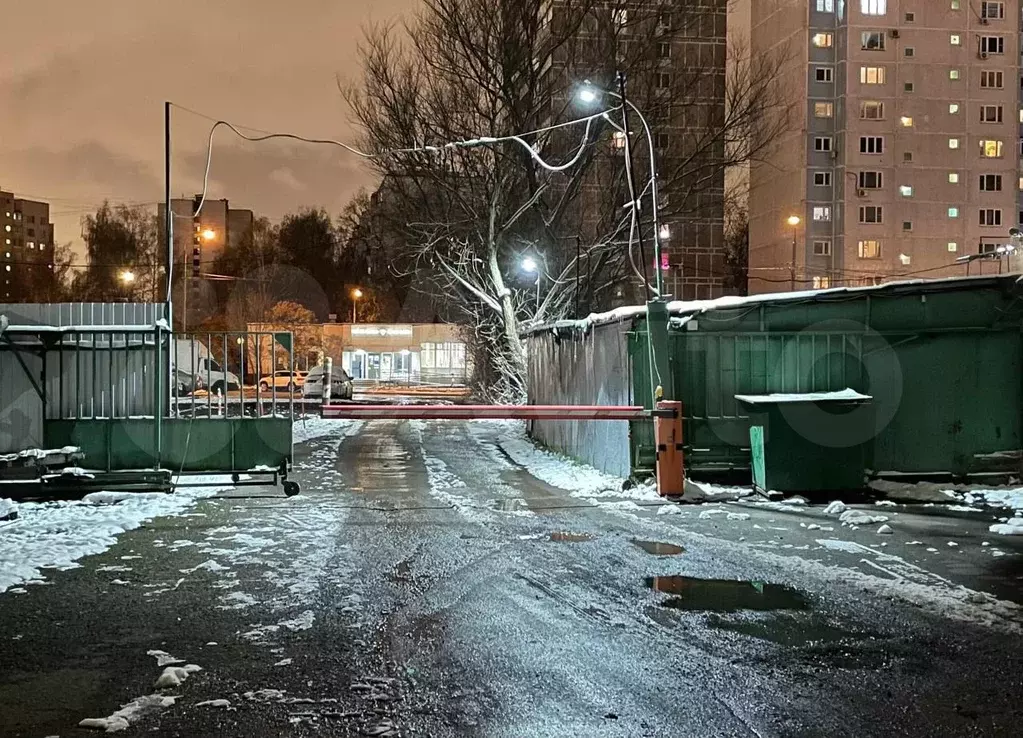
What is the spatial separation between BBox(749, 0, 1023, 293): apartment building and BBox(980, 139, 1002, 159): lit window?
2.6 inches

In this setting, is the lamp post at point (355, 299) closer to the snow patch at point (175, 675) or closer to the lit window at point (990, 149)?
the lit window at point (990, 149)

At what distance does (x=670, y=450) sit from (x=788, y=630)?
224 inches

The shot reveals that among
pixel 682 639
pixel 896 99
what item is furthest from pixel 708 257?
pixel 682 639

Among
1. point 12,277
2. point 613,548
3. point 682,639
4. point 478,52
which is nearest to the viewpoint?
point 682,639

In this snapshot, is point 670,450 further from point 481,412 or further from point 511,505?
point 481,412

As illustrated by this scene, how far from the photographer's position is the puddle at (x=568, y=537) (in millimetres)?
9023

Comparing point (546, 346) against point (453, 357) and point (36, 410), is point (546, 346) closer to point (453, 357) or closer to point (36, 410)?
point (36, 410)

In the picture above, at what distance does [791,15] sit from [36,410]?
58820mm

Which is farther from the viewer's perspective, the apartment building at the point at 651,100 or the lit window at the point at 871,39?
the lit window at the point at 871,39

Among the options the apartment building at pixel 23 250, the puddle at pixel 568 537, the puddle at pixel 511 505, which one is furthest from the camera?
the apartment building at pixel 23 250

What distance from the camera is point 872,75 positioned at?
59.1m

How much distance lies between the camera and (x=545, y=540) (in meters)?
9.08

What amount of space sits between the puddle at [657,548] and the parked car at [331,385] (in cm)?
2641

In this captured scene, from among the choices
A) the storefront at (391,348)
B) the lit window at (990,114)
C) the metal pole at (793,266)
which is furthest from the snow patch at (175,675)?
the lit window at (990,114)
